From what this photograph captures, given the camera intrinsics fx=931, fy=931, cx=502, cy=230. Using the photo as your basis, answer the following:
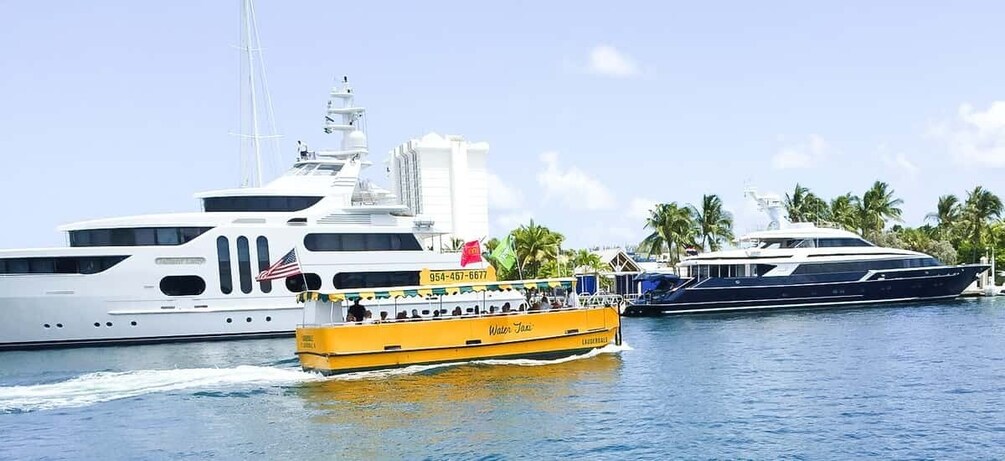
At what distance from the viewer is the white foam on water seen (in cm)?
2158

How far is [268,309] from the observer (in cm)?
3694

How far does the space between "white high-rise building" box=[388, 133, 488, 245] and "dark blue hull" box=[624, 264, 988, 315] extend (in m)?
48.5

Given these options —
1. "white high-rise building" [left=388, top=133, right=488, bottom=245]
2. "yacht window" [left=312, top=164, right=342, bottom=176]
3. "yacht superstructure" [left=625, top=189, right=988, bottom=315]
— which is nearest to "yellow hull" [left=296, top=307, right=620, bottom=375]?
"yacht window" [left=312, top=164, right=342, bottom=176]

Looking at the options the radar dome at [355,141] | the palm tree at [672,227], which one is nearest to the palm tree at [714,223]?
the palm tree at [672,227]

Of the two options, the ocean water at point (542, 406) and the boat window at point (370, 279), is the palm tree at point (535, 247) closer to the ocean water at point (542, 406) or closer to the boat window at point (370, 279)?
the boat window at point (370, 279)

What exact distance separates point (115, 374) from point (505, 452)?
1420 cm

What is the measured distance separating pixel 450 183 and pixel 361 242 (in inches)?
2363

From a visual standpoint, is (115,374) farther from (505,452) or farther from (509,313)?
(505,452)

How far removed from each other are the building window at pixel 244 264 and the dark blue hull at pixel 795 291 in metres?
21.1

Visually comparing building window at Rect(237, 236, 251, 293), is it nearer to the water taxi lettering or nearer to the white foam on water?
the white foam on water

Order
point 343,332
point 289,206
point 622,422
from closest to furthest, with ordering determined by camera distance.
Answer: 1. point 622,422
2. point 343,332
3. point 289,206

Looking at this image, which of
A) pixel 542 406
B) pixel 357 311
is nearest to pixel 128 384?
pixel 357 311

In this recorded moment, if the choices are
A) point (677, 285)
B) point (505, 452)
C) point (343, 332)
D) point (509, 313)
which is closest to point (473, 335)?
point (509, 313)

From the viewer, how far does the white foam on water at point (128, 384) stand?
21578mm
